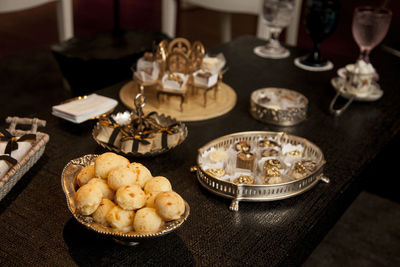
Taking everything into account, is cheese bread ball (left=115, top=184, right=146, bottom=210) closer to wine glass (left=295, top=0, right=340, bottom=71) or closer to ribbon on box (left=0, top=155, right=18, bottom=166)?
ribbon on box (left=0, top=155, right=18, bottom=166)

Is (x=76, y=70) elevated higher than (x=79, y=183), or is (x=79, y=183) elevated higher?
(x=79, y=183)

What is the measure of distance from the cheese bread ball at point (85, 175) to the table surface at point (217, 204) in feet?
0.25

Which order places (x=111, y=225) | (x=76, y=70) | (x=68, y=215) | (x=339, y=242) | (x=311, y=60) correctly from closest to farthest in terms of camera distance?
1. (x=111, y=225)
2. (x=68, y=215)
3. (x=339, y=242)
4. (x=311, y=60)
5. (x=76, y=70)

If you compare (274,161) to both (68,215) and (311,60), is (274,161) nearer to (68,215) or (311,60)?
(68,215)

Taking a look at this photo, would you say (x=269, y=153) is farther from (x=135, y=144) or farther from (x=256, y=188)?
(x=135, y=144)

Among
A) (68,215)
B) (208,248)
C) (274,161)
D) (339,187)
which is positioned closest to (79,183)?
(68,215)

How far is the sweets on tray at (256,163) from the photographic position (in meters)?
0.79

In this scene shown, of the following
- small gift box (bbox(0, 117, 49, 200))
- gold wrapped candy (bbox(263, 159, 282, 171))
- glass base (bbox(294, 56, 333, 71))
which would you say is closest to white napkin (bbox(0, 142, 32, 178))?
small gift box (bbox(0, 117, 49, 200))

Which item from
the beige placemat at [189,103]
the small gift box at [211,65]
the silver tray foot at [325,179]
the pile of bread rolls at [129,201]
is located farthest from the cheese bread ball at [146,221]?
the small gift box at [211,65]

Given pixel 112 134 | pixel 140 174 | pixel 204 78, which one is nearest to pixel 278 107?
pixel 204 78

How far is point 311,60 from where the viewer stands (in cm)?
147

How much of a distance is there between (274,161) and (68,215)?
0.37m

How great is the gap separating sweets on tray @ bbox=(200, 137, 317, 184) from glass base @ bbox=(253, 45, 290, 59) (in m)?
0.72

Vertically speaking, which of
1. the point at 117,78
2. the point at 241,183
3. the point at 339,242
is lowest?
the point at 339,242
